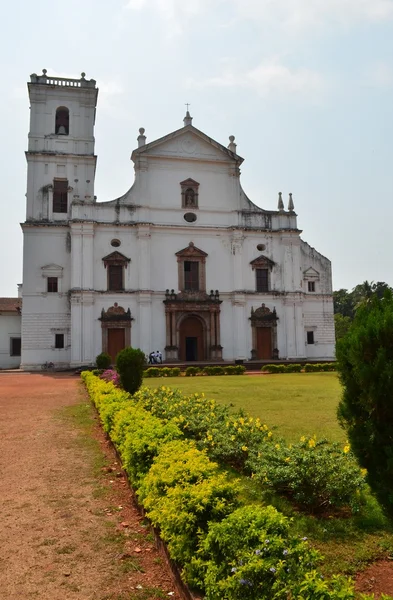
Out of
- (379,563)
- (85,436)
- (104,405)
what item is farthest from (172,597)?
(104,405)

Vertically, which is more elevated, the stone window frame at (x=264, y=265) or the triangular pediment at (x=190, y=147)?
the triangular pediment at (x=190, y=147)

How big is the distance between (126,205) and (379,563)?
96.1 feet

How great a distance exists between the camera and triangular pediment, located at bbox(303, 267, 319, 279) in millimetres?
34562

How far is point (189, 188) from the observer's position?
32.5 m

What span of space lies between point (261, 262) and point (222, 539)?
100.0 feet

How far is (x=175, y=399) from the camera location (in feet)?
37.5

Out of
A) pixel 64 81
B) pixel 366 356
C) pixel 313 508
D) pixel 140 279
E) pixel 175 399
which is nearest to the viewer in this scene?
pixel 366 356

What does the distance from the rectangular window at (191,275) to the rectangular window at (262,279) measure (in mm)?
4222

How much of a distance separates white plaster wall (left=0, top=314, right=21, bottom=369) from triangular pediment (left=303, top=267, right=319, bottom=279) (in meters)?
21.0

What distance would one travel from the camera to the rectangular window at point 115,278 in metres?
30.7

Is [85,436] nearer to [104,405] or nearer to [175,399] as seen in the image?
[104,405]

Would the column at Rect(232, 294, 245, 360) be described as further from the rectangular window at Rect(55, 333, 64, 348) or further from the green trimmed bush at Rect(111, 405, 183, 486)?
the green trimmed bush at Rect(111, 405, 183, 486)

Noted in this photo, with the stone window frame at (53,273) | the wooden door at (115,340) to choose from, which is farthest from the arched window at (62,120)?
the wooden door at (115,340)

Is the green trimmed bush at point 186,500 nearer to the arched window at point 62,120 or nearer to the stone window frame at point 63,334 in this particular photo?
the stone window frame at point 63,334
